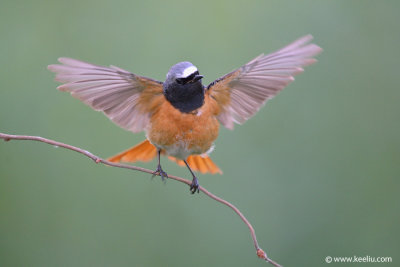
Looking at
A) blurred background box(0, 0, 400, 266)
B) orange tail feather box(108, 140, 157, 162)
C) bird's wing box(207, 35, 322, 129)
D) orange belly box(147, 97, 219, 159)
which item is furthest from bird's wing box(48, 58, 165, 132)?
blurred background box(0, 0, 400, 266)

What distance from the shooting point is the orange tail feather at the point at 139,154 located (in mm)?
4086

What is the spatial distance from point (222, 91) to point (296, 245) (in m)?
1.47

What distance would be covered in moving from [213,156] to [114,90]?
1.34 m

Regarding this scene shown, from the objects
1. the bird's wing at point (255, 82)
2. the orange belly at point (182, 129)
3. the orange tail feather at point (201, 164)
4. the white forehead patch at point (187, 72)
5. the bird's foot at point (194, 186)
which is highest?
the white forehead patch at point (187, 72)

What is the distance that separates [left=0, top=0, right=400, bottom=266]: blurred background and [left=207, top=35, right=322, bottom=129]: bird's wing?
0.56m

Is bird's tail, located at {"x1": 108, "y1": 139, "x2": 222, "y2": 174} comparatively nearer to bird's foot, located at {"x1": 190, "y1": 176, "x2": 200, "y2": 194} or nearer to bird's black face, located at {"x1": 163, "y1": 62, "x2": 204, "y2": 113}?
bird's foot, located at {"x1": 190, "y1": 176, "x2": 200, "y2": 194}

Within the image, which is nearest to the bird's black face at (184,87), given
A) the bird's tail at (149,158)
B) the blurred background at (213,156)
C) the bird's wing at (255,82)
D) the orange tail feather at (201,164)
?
the bird's wing at (255,82)

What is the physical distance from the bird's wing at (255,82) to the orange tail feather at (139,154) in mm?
633

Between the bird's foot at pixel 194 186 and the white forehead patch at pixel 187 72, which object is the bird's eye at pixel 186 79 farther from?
the bird's foot at pixel 194 186

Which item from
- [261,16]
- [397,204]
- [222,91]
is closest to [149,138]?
[222,91]

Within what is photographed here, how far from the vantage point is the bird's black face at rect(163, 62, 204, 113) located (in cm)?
354

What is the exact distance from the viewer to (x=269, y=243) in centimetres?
430

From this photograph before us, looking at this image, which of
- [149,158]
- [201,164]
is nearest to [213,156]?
[201,164]

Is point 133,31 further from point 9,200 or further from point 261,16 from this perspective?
point 9,200
